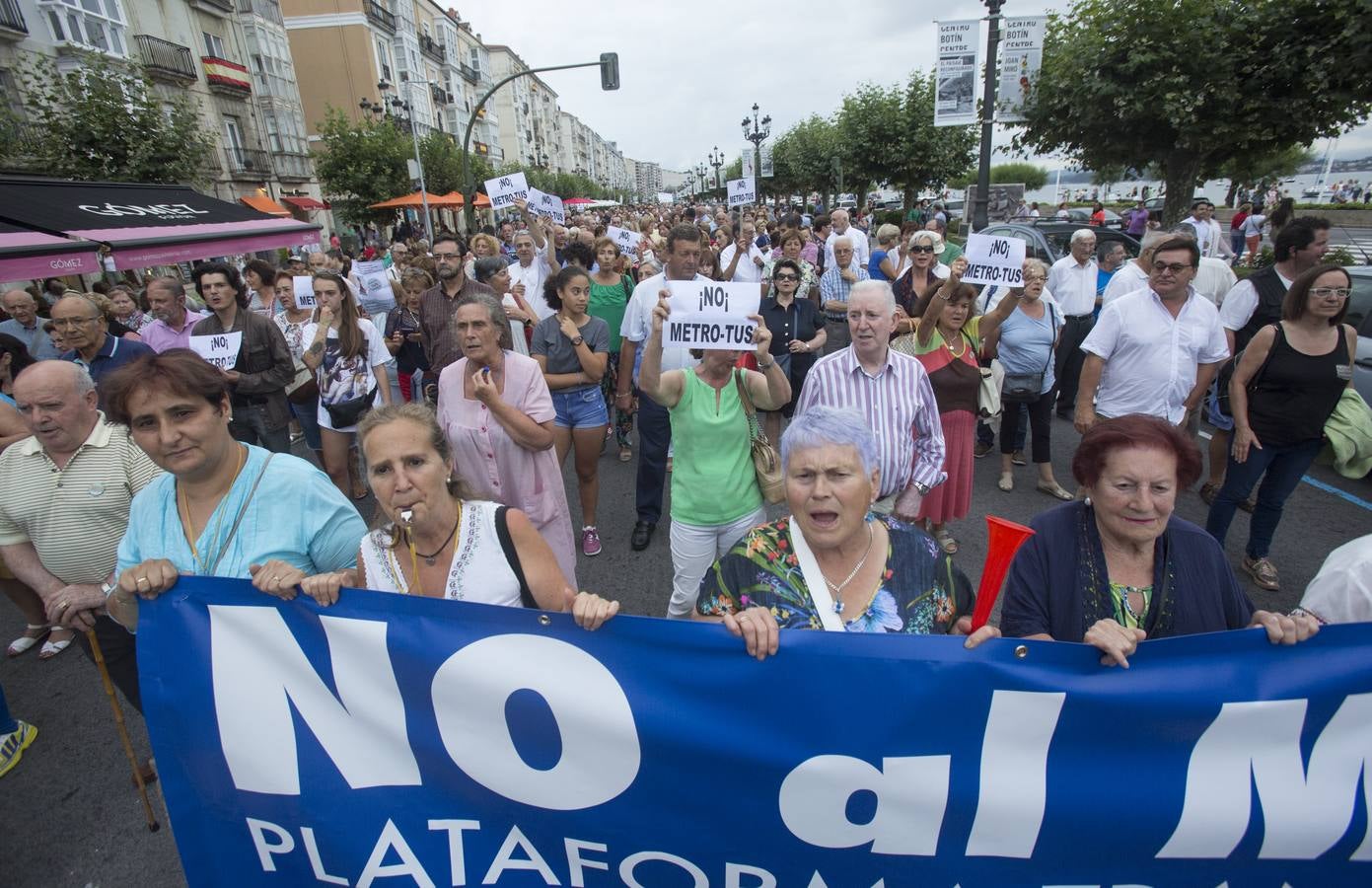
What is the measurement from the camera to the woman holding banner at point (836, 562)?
200 centimetres

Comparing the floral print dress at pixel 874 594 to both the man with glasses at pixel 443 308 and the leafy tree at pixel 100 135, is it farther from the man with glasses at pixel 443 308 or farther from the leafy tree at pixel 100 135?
the leafy tree at pixel 100 135

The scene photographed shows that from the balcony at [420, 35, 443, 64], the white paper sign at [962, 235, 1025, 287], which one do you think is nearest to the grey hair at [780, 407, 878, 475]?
the white paper sign at [962, 235, 1025, 287]

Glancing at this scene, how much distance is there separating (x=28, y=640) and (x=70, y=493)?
2354 mm

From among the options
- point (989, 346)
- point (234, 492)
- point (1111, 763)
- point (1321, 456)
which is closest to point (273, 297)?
point (234, 492)

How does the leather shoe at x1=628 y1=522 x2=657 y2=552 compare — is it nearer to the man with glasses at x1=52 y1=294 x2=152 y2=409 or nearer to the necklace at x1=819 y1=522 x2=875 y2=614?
the necklace at x1=819 y1=522 x2=875 y2=614

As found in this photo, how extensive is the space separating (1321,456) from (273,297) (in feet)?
33.3

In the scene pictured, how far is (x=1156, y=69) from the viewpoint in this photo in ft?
36.1

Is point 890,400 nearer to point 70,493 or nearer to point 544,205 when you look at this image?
point 70,493

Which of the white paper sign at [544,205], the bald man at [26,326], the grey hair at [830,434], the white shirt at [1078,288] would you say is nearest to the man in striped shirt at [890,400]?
the grey hair at [830,434]

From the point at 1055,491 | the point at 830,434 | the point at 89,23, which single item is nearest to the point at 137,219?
the point at 830,434

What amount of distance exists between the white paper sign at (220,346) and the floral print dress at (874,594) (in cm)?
432

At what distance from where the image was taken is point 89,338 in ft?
14.0

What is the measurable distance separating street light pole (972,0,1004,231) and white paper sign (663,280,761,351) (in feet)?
37.2

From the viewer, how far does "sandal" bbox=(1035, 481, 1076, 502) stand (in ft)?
17.9
